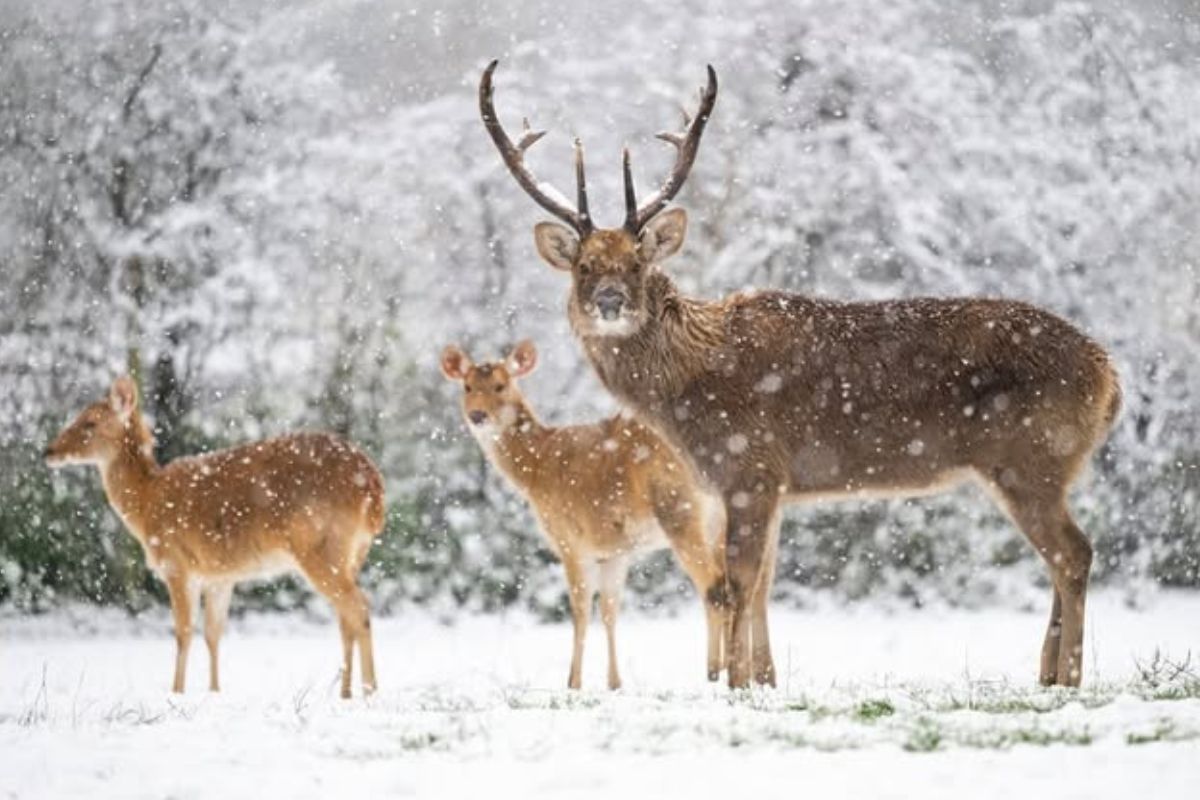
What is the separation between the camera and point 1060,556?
7.01 m

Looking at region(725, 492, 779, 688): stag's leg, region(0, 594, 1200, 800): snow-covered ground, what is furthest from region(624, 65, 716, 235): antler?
region(0, 594, 1200, 800): snow-covered ground

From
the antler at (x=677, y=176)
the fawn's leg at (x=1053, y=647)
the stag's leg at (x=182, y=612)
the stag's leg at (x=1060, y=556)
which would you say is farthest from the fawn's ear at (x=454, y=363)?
the fawn's leg at (x=1053, y=647)

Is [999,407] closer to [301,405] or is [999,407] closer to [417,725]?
[417,725]

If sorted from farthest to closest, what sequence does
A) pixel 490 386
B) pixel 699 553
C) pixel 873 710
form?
pixel 490 386 < pixel 699 553 < pixel 873 710

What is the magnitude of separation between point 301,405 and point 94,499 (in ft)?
5.40

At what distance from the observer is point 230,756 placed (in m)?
5.29

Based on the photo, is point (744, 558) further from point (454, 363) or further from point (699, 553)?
point (454, 363)

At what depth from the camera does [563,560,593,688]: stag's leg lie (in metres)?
8.44

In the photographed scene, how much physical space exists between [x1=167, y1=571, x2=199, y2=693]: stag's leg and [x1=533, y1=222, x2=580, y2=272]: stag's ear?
2.86 metres

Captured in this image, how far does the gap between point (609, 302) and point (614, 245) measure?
29 cm

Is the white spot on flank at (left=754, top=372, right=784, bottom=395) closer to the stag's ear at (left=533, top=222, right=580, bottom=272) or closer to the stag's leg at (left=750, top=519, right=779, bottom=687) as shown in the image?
the stag's leg at (left=750, top=519, right=779, bottom=687)

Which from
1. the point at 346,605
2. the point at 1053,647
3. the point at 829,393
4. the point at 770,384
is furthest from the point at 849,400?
the point at 346,605

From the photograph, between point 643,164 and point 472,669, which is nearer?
point 472,669

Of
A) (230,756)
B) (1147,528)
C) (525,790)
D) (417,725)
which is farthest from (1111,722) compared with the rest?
(1147,528)
